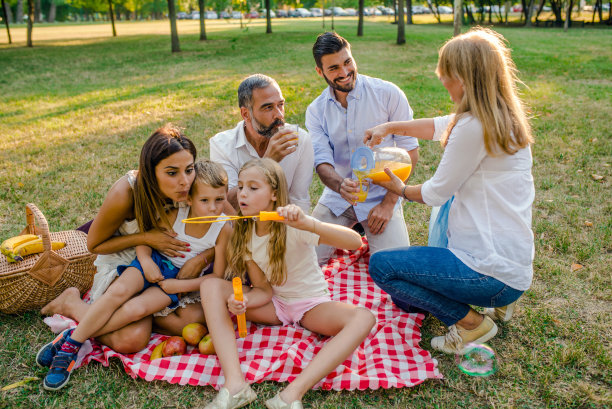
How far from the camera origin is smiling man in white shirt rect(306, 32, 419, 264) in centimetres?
353

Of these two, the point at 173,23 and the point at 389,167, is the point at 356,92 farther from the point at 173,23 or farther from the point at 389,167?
the point at 173,23

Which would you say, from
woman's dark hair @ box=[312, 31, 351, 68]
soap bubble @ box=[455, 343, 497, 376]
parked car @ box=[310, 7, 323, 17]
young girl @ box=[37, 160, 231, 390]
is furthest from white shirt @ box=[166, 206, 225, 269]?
Result: parked car @ box=[310, 7, 323, 17]

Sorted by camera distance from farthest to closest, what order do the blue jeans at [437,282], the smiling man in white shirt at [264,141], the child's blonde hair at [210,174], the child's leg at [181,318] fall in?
the smiling man in white shirt at [264,141] → the child's leg at [181,318] → the child's blonde hair at [210,174] → the blue jeans at [437,282]

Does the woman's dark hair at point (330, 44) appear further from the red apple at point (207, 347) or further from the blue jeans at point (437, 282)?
the red apple at point (207, 347)

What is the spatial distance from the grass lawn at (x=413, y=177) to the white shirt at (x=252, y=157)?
1223 mm

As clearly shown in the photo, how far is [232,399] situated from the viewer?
91.3 inches

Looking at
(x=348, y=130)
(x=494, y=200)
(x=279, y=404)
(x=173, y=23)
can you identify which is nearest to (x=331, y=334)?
(x=279, y=404)

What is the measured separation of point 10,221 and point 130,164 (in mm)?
1612

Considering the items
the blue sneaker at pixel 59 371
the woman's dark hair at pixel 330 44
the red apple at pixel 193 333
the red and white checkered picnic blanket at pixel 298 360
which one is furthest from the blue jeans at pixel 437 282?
the blue sneaker at pixel 59 371

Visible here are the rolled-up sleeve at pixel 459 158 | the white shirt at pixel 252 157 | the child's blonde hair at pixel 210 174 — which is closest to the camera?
the rolled-up sleeve at pixel 459 158

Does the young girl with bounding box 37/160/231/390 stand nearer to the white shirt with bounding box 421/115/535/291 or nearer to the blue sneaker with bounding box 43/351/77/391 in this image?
the blue sneaker with bounding box 43/351/77/391

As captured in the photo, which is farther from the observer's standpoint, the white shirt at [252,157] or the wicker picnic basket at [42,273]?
the white shirt at [252,157]

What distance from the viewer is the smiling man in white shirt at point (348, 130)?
11.6ft

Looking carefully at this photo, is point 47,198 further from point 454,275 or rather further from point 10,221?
point 454,275
